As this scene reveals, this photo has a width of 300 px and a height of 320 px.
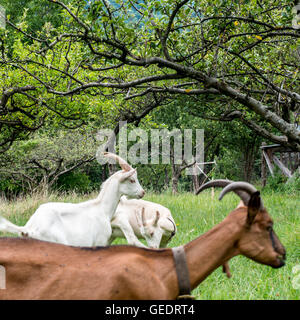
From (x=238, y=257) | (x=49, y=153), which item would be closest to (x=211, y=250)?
(x=238, y=257)

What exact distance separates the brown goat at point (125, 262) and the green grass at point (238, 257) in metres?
1.70

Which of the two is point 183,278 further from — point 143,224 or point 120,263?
point 143,224

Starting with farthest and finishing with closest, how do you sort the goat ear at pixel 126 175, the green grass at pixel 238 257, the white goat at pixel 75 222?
the goat ear at pixel 126 175 < the green grass at pixel 238 257 < the white goat at pixel 75 222

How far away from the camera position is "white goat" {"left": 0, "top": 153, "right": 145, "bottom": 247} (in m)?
4.18

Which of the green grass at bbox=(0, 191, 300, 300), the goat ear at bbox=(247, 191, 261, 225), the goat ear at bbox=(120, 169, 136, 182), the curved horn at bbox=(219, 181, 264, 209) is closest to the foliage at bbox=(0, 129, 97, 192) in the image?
the green grass at bbox=(0, 191, 300, 300)

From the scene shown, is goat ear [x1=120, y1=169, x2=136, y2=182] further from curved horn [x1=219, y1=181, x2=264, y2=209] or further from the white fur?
curved horn [x1=219, y1=181, x2=264, y2=209]

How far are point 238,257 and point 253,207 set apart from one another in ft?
11.8

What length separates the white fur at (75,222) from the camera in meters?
4.18

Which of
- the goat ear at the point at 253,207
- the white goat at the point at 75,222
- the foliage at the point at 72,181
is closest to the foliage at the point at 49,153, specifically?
the foliage at the point at 72,181

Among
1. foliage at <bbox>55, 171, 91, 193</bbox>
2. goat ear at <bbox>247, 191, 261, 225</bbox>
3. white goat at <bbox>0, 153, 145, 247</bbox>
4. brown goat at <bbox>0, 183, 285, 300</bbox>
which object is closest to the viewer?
brown goat at <bbox>0, 183, 285, 300</bbox>

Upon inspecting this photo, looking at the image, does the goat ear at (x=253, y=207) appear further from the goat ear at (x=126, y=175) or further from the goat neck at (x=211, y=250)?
the goat ear at (x=126, y=175)

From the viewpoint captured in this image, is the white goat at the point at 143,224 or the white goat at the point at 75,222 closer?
the white goat at the point at 75,222

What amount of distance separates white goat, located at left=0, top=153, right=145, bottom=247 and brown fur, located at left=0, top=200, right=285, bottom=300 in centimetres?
72

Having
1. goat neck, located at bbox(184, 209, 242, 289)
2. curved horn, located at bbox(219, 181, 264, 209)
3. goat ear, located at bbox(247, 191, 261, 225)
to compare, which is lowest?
goat neck, located at bbox(184, 209, 242, 289)
